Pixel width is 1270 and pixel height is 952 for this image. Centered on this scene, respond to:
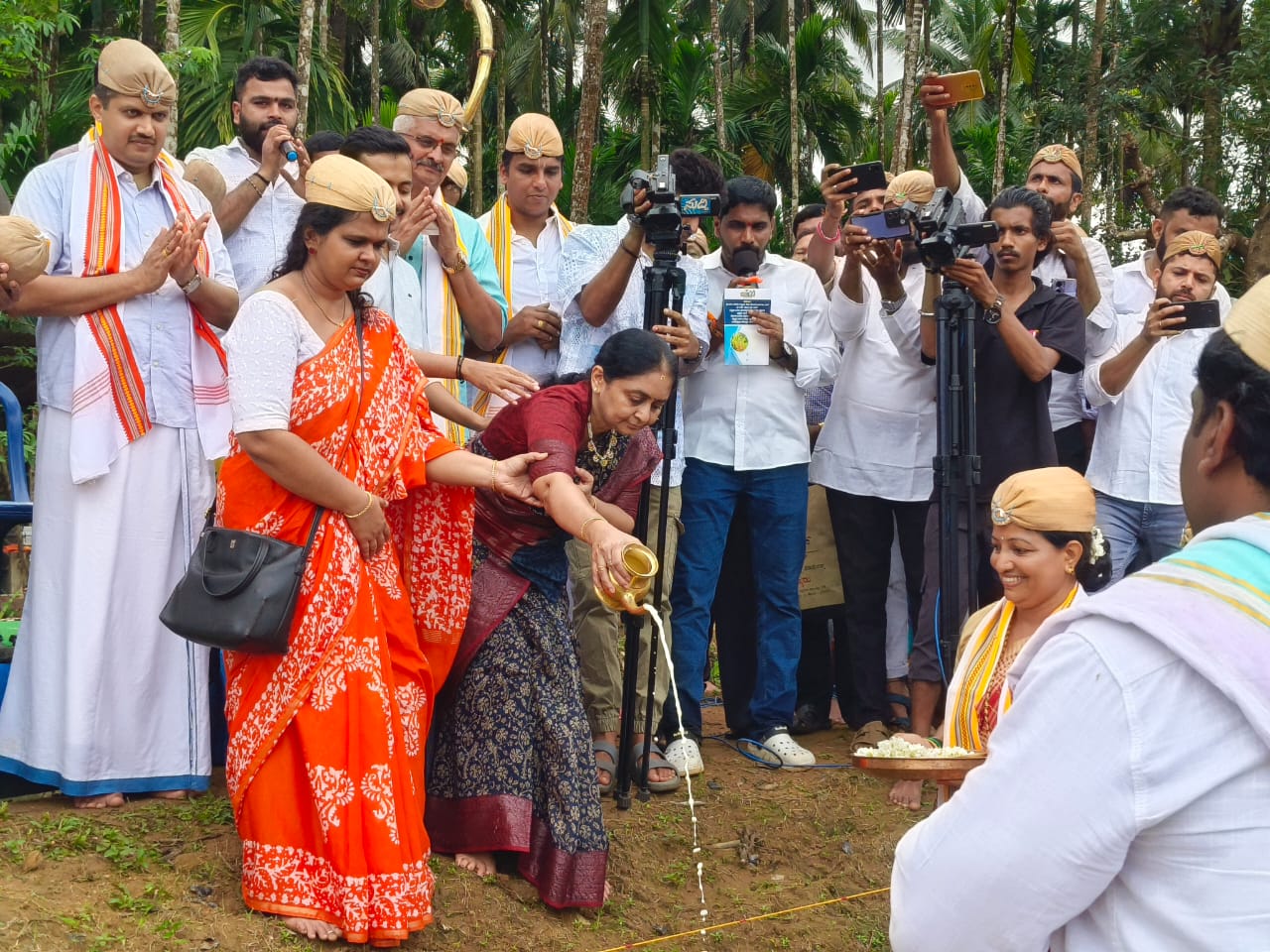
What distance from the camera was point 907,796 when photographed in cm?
512

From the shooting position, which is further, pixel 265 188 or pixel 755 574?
pixel 755 574

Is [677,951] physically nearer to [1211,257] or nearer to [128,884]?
[128,884]

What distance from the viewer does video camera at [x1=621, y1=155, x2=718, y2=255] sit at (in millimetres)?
4645

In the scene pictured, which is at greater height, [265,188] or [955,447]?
[265,188]

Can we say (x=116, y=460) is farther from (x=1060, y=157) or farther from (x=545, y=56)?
(x=545, y=56)

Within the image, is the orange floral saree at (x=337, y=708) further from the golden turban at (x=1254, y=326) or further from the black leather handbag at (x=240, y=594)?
the golden turban at (x=1254, y=326)

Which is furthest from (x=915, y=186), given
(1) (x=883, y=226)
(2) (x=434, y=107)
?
(2) (x=434, y=107)

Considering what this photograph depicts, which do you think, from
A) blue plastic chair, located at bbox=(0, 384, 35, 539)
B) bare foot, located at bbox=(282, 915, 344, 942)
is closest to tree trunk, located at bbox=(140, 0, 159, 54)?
blue plastic chair, located at bbox=(0, 384, 35, 539)

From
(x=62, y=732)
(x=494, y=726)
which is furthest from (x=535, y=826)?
(x=62, y=732)

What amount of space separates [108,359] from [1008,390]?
3337 mm

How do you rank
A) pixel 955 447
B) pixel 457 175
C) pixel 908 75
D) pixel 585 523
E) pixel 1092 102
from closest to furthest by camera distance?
pixel 585 523 < pixel 955 447 < pixel 457 175 < pixel 1092 102 < pixel 908 75

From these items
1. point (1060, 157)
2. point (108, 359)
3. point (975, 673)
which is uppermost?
point (1060, 157)

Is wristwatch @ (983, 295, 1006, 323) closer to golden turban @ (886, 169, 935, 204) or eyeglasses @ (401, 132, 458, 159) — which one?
golden turban @ (886, 169, 935, 204)

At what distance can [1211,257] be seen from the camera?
5328mm
